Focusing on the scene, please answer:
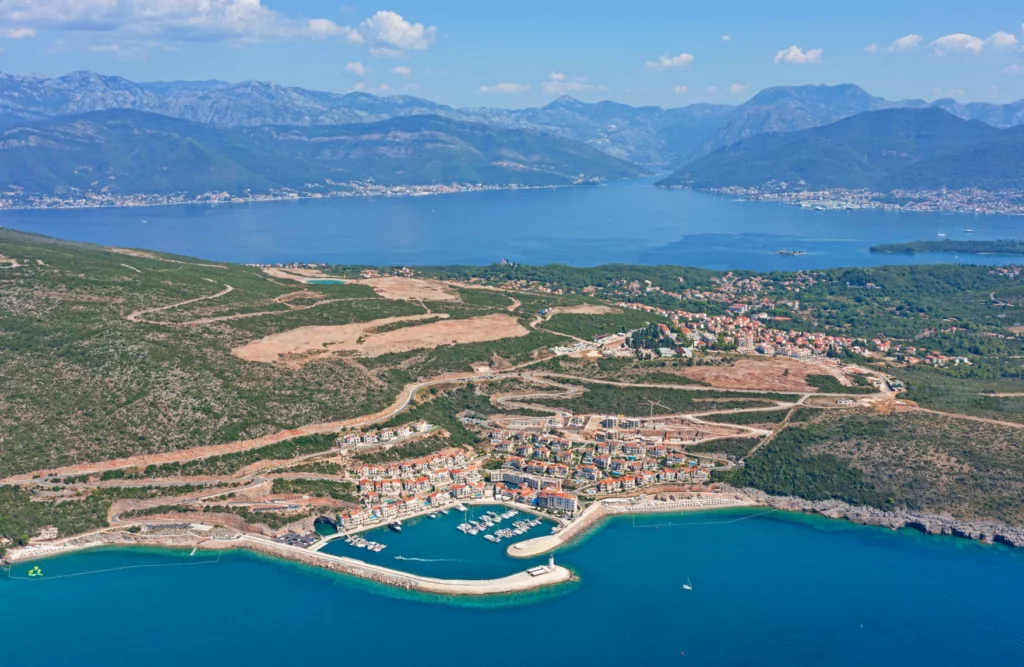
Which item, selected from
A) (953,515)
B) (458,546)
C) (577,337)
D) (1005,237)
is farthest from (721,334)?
(1005,237)

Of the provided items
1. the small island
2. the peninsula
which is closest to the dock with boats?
the peninsula

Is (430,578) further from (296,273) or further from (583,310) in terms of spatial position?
(296,273)

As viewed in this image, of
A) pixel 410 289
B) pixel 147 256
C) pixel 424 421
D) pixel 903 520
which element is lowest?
pixel 903 520

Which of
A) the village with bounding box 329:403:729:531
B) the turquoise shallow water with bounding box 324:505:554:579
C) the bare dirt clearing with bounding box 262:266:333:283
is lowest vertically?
the turquoise shallow water with bounding box 324:505:554:579

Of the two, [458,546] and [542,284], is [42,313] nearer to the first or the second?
[458,546]

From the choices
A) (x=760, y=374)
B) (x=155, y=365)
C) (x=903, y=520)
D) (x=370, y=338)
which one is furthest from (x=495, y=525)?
(x=760, y=374)

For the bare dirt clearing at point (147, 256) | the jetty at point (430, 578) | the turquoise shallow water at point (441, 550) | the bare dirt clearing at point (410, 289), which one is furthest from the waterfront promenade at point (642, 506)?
the bare dirt clearing at point (147, 256)

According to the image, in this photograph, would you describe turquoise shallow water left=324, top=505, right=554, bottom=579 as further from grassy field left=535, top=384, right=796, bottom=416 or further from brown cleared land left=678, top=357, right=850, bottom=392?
brown cleared land left=678, top=357, right=850, bottom=392
